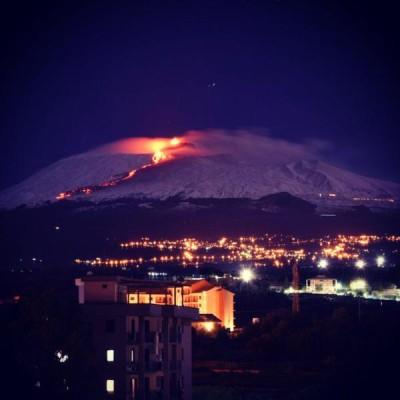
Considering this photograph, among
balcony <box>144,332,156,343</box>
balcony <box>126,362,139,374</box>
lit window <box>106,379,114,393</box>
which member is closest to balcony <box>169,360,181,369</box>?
balcony <box>144,332,156,343</box>

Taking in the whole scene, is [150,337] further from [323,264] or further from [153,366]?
[323,264]

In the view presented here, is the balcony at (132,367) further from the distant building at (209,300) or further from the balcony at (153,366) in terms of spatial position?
the distant building at (209,300)

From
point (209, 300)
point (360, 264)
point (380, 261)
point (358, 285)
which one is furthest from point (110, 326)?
point (380, 261)

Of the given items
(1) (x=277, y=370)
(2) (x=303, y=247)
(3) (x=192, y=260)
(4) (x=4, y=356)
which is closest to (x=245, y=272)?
(3) (x=192, y=260)

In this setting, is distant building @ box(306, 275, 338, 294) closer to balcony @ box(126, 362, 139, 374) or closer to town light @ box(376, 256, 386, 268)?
town light @ box(376, 256, 386, 268)

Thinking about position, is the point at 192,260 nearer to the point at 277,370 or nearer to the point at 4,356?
the point at 277,370
